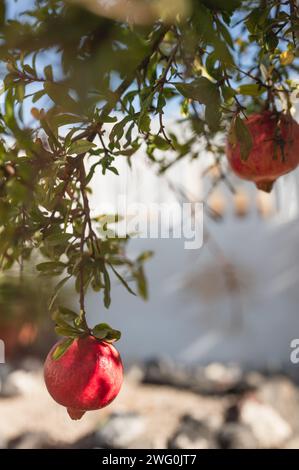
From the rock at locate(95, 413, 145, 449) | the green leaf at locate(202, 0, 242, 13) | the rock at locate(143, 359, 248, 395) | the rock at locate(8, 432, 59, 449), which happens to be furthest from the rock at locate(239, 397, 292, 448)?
the green leaf at locate(202, 0, 242, 13)

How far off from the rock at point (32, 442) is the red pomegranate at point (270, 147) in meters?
1.79

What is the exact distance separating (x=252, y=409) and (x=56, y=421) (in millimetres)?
853

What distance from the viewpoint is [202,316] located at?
3432 mm

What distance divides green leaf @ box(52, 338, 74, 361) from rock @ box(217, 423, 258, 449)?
1689 millimetres

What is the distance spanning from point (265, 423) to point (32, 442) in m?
0.93

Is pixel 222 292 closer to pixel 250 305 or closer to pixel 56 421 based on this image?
pixel 250 305

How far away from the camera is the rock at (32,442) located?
7.07 feet

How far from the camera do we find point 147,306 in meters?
3.56

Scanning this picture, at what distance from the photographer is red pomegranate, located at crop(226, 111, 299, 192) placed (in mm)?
673

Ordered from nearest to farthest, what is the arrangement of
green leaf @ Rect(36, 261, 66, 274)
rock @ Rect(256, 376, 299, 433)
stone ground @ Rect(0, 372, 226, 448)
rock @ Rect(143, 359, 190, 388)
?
green leaf @ Rect(36, 261, 66, 274) < stone ground @ Rect(0, 372, 226, 448) < rock @ Rect(256, 376, 299, 433) < rock @ Rect(143, 359, 190, 388)

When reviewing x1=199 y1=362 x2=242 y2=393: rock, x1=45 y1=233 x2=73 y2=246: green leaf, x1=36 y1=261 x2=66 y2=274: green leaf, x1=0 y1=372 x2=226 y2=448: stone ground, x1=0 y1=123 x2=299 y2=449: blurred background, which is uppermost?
x1=45 y1=233 x2=73 y2=246: green leaf

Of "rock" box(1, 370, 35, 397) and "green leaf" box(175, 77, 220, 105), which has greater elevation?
"green leaf" box(175, 77, 220, 105)

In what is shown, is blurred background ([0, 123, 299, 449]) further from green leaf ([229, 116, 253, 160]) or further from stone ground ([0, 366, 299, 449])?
green leaf ([229, 116, 253, 160])
